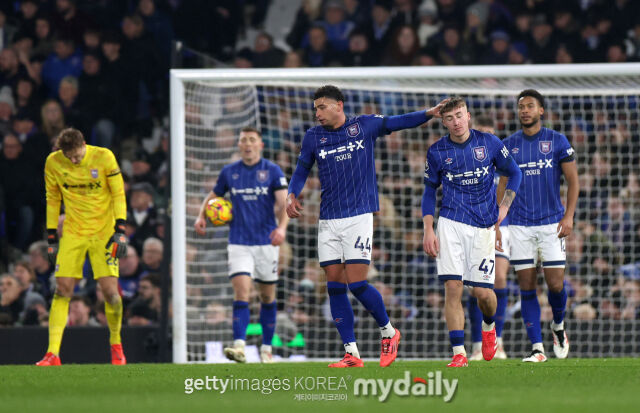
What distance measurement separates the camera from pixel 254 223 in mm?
9586

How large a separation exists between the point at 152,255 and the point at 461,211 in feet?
17.9

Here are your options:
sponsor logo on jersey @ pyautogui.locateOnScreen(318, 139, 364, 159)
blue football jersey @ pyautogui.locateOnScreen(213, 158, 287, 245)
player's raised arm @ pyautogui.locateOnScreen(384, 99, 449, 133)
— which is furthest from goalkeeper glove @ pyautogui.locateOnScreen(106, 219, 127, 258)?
player's raised arm @ pyautogui.locateOnScreen(384, 99, 449, 133)

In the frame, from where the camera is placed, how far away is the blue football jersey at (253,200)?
31.4 ft

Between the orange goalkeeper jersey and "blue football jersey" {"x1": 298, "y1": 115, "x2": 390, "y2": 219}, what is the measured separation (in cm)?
229

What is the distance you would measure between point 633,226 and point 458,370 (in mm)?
5303

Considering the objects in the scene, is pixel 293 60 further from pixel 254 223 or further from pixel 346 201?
pixel 346 201

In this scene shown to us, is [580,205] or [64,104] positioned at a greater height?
[64,104]

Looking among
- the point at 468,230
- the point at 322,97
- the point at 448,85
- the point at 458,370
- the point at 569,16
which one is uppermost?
the point at 569,16

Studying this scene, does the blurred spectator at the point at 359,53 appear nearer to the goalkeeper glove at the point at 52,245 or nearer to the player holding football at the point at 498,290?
the player holding football at the point at 498,290

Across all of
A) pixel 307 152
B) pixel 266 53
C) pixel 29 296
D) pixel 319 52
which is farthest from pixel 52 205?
pixel 319 52

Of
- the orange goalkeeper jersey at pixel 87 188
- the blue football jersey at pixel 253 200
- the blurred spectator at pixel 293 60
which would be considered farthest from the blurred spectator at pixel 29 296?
the blurred spectator at pixel 293 60

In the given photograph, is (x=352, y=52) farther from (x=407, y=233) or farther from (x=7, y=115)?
(x=7, y=115)

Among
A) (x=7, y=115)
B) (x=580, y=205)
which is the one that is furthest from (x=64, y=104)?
(x=580, y=205)

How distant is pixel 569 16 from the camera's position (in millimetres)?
13789
